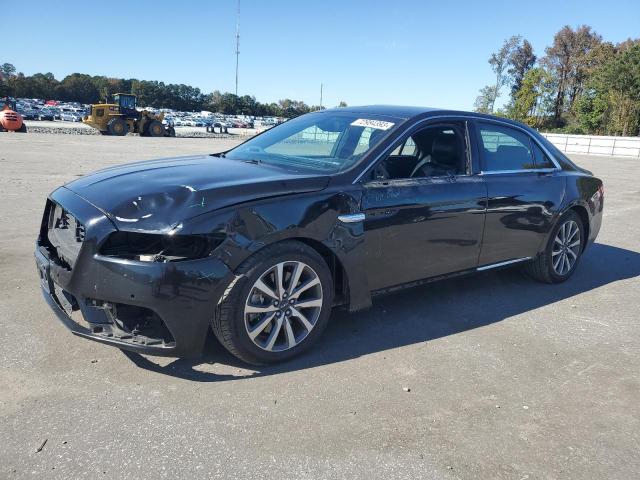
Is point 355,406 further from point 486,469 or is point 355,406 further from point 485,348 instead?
point 485,348

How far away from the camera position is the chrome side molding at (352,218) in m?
3.44

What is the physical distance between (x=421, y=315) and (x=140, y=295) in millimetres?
2381

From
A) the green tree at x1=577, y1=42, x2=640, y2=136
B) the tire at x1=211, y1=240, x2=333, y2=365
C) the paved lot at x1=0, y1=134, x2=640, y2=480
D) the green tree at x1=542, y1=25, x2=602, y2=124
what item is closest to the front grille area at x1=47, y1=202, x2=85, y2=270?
the paved lot at x1=0, y1=134, x2=640, y2=480

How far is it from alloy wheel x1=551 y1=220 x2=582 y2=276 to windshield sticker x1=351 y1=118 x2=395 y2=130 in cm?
235

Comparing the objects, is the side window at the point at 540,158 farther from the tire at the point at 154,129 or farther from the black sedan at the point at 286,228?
the tire at the point at 154,129

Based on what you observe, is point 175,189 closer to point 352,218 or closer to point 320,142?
point 352,218

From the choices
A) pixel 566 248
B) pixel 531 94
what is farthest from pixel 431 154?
pixel 531 94

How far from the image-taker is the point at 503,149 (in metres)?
4.71

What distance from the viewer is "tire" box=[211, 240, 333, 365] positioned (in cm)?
307

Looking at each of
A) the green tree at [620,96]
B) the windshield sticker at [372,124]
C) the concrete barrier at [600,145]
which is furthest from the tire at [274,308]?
the green tree at [620,96]

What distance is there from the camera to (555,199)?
503cm

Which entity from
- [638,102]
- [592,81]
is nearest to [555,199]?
[638,102]

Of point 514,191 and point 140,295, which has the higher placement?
point 514,191

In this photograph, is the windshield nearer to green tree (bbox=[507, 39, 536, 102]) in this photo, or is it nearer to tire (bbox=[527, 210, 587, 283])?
tire (bbox=[527, 210, 587, 283])
